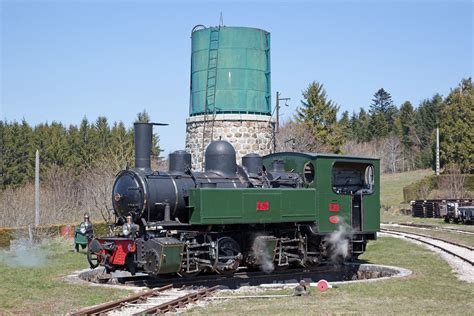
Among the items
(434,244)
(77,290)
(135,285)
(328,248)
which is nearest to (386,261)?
(328,248)

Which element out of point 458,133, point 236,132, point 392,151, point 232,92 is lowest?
point 236,132

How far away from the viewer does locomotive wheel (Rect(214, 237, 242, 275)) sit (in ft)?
48.4

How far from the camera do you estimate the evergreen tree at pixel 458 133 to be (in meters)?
60.3

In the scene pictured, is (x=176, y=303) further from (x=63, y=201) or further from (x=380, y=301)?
(x=63, y=201)

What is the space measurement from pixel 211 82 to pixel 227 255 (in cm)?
1735

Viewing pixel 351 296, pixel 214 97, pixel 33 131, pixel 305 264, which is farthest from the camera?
pixel 33 131

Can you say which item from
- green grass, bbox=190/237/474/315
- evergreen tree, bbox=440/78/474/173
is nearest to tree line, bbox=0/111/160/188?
evergreen tree, bbox=440/78/474/173

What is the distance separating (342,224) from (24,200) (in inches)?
965

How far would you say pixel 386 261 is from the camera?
19.5 metres

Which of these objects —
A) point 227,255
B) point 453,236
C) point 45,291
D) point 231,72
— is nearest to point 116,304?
point 45,291

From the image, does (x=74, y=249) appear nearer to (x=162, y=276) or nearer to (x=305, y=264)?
(x=162, y=276)

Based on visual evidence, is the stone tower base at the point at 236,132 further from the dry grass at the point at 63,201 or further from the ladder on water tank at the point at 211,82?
the dry grass at the point at 63,201

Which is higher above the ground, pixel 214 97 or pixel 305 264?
pixel 214 97

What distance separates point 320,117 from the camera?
189 feet
